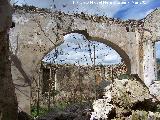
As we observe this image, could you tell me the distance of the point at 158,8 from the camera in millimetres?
15781

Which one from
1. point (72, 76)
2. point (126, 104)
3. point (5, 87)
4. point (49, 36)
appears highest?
point (49, 36)

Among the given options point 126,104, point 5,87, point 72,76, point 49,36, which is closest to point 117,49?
point 49,36

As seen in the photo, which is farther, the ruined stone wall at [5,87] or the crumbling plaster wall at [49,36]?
the crumbling plaster wall at [49,36]

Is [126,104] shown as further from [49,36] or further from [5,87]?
[49,36]

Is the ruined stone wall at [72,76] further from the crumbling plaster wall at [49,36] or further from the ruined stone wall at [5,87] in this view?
the ruined stone wall at [5,87]

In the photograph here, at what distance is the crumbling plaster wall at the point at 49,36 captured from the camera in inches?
487

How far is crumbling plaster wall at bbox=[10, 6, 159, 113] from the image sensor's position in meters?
12.4

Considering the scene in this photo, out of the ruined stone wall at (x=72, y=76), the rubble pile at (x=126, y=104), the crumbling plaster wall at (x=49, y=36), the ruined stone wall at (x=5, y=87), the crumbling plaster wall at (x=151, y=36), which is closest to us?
the ruined stone wall at (x=5, y=87)

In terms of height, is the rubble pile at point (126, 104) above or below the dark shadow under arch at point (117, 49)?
below

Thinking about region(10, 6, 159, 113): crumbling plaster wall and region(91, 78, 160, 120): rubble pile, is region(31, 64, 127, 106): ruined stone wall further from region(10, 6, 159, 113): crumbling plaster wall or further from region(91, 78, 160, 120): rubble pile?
region(91, 78, 160, 120): rubble pile

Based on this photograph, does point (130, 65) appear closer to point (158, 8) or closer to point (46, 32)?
point (158, 8)

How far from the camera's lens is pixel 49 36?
43.2 feet

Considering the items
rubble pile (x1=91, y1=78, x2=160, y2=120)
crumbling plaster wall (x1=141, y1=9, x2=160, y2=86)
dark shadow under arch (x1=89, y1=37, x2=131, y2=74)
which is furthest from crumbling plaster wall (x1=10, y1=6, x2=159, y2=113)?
rubble pile (x1=91, y1=78, x2=160, y2=120)

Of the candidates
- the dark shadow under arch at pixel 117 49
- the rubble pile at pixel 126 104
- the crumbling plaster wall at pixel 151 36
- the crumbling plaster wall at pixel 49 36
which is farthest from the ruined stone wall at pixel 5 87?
the crumbling plaster wall at pixel 151 36
